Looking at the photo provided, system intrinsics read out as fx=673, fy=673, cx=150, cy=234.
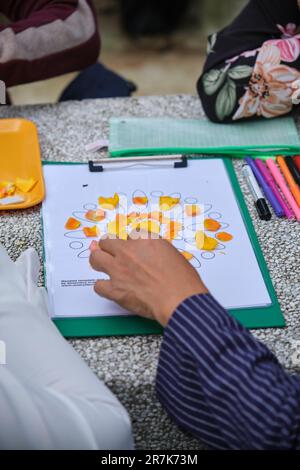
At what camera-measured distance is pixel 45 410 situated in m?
0.67

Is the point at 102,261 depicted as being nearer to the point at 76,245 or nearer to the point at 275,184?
the point at 76,245

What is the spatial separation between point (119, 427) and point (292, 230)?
1.33 feet

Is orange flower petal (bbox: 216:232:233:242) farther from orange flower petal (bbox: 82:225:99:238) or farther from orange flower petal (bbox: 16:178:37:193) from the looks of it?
orange flower petal (bbox: 16:178:37:193)

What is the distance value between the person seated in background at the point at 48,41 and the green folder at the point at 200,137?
16 cm

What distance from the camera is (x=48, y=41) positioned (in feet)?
3.94

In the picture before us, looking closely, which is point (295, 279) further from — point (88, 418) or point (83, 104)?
point (83, 104)

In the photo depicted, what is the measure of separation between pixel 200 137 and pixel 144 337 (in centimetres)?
47

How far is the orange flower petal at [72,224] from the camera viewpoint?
94 cm

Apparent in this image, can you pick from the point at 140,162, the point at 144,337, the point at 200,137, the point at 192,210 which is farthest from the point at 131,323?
the point at 200,137

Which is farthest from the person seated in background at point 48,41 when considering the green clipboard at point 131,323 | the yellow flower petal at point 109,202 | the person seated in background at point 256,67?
the green clipboard at point 131,323

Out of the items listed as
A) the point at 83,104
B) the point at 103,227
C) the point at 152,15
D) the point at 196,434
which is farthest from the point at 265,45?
the point at 152,15

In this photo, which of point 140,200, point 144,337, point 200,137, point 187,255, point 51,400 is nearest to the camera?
point 51,400

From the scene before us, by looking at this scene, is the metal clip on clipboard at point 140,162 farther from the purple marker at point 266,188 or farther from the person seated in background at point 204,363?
the person seated in background at point 204,363
